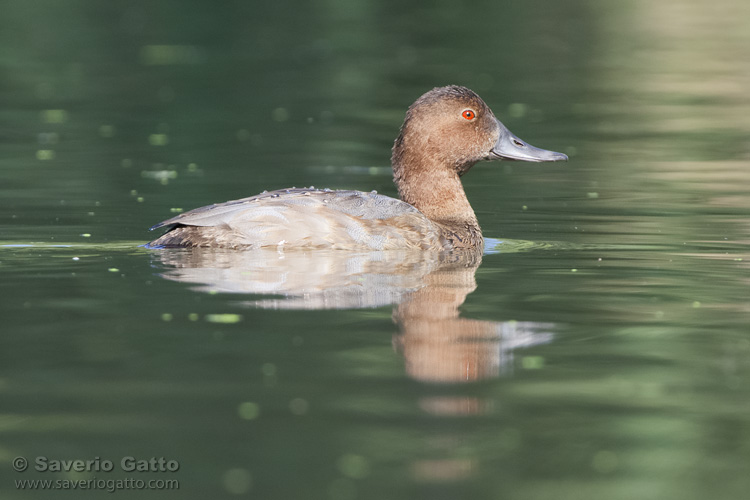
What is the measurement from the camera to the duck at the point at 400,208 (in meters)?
9.31

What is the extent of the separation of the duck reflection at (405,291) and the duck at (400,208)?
11 cm

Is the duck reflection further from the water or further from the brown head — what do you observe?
the brown head

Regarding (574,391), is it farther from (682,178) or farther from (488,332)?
(682,178)

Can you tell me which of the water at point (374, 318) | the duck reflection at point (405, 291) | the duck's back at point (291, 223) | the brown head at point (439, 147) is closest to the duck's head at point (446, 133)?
the brown head at point (439, 147)

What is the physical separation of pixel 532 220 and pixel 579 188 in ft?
6.80

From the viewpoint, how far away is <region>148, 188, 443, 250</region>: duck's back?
9305 mm

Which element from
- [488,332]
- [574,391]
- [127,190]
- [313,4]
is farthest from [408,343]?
[313,4]

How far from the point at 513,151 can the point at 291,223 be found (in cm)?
272

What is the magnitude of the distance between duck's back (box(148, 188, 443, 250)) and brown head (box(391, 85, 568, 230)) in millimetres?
1366

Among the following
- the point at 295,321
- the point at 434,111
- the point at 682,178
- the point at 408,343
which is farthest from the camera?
the point at 682,178

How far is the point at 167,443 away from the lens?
509cm

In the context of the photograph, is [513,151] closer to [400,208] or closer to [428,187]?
[428,187]

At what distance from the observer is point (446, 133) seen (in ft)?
35.7

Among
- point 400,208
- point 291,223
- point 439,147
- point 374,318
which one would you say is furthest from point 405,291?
point 439,147
